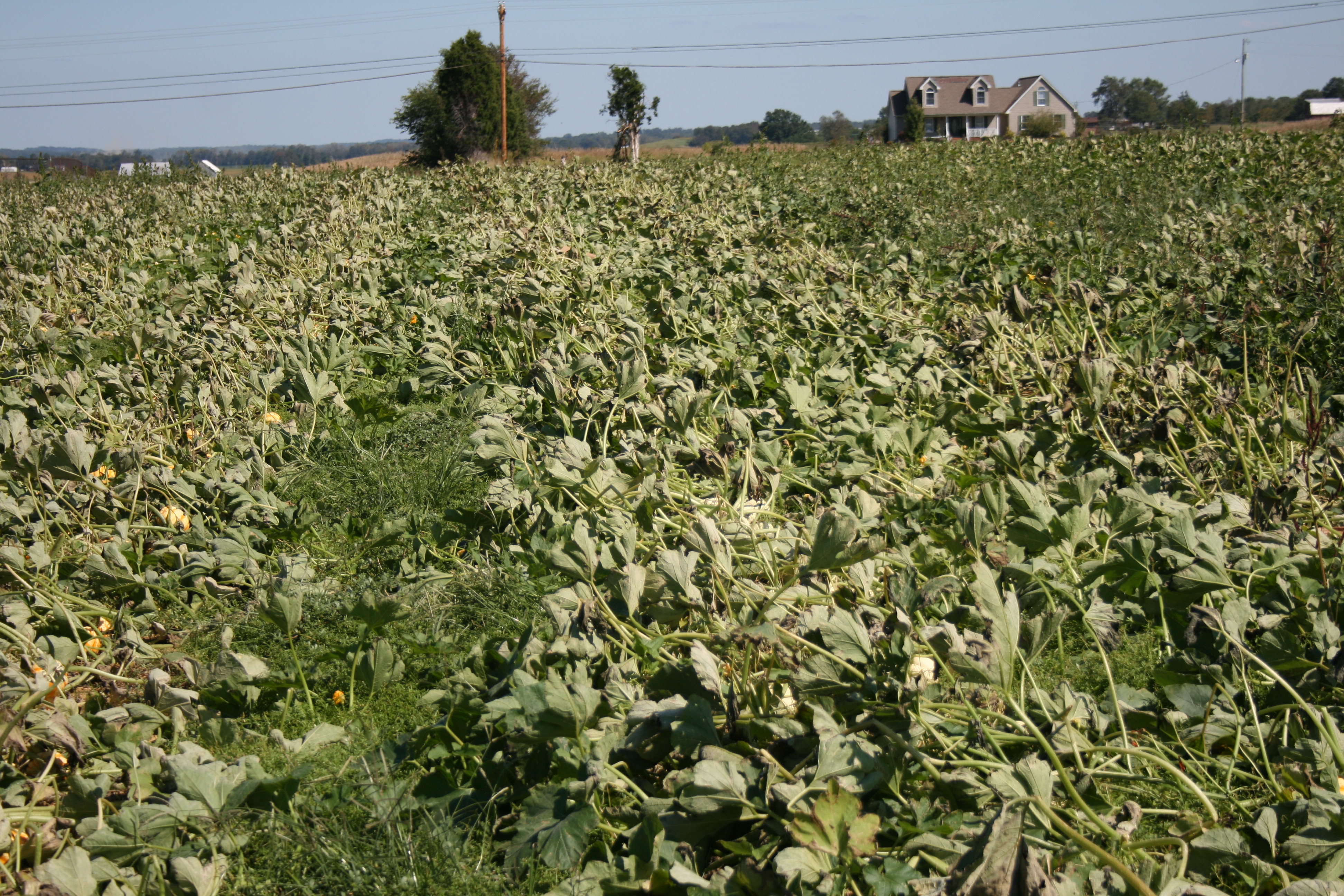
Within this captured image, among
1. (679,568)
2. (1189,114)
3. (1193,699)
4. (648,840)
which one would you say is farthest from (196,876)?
(1189,114)

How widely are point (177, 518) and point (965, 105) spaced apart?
83.0 meters

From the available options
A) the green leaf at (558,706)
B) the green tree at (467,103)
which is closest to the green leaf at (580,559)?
the green leaf at (558,706)

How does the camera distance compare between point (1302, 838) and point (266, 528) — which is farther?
point (266, 528)

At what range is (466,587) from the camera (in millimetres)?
2854

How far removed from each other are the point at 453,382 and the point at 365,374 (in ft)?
2.14

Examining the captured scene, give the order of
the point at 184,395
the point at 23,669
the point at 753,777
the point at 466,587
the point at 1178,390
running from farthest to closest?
the point at 184,395, the point at 1178,390, the point at 466,587, the point at 23,669, the point at 753,777

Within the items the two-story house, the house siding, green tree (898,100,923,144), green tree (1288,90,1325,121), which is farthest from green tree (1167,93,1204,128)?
the house siding

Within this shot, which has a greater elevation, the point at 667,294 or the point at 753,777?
the point at 667,294

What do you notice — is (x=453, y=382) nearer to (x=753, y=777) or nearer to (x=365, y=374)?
(x=365, y=374)

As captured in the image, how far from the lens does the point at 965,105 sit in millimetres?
77125

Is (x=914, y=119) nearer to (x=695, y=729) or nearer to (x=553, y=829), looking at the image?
(x=695, y=729)

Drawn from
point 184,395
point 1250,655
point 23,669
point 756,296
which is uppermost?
point 756,296

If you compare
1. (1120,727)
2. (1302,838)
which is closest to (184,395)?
(1120,727)

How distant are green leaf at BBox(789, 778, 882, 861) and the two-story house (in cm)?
7838
